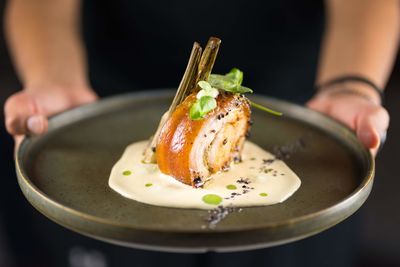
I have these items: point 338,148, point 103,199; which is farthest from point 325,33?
point 103,199

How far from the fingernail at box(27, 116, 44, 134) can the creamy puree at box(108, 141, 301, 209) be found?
40cm

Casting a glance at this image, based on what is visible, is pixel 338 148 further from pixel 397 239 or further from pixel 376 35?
pixel 397 239

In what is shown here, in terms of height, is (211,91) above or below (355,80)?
above

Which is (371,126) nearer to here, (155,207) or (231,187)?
(231,187)

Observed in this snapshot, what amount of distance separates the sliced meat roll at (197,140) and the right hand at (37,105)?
25.2 inches

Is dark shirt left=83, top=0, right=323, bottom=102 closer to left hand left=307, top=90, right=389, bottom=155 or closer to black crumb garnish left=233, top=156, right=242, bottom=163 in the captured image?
left hand left=307, top=90, right=389, bottom=155

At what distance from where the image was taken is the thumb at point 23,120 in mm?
2396

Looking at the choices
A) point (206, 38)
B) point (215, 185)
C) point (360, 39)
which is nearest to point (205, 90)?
point (215, 185)

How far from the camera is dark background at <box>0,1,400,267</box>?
14.5 feet

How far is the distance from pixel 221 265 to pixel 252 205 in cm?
163

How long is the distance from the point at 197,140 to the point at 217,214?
31cm

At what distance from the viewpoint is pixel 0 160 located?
452 centimetres

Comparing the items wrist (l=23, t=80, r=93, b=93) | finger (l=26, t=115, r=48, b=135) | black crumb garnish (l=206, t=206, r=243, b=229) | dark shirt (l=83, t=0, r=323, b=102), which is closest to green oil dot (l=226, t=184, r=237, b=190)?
black crumb garnish (l=206, t=206, r=243, b=229)

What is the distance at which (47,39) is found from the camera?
11.2 ft
